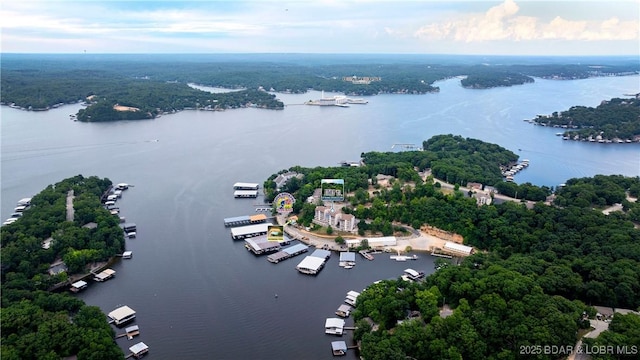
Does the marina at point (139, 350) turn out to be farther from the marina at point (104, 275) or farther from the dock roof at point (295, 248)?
the dock roof at point (295, 248)

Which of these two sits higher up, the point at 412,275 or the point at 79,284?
the point at 79,284

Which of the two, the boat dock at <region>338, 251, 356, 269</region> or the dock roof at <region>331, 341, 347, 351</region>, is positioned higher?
the boat dock at <region>338, 251, 356, 269</region>

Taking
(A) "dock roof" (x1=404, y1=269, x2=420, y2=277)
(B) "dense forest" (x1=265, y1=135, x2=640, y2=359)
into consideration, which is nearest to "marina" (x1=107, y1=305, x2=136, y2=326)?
(B) "dense forest" (x1=265, y1=135, x2=640, y2=359)

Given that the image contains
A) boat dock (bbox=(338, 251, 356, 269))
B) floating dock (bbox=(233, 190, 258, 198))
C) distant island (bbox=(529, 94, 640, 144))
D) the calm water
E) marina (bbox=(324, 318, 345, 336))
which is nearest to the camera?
marina (bbox=(324, 318, 345, 336))

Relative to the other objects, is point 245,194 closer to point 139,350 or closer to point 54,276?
point 54,276

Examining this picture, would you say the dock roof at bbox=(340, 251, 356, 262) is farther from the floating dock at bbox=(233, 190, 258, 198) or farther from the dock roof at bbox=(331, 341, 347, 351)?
the floating dock at bbox=(233, 190, 258, 198)

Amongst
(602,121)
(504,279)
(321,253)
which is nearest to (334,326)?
(321,253)

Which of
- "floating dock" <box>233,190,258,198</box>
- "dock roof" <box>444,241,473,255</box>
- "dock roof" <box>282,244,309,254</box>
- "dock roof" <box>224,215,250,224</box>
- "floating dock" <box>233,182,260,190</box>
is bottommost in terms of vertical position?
"dock roof" <box>282,244,309,254</box>
